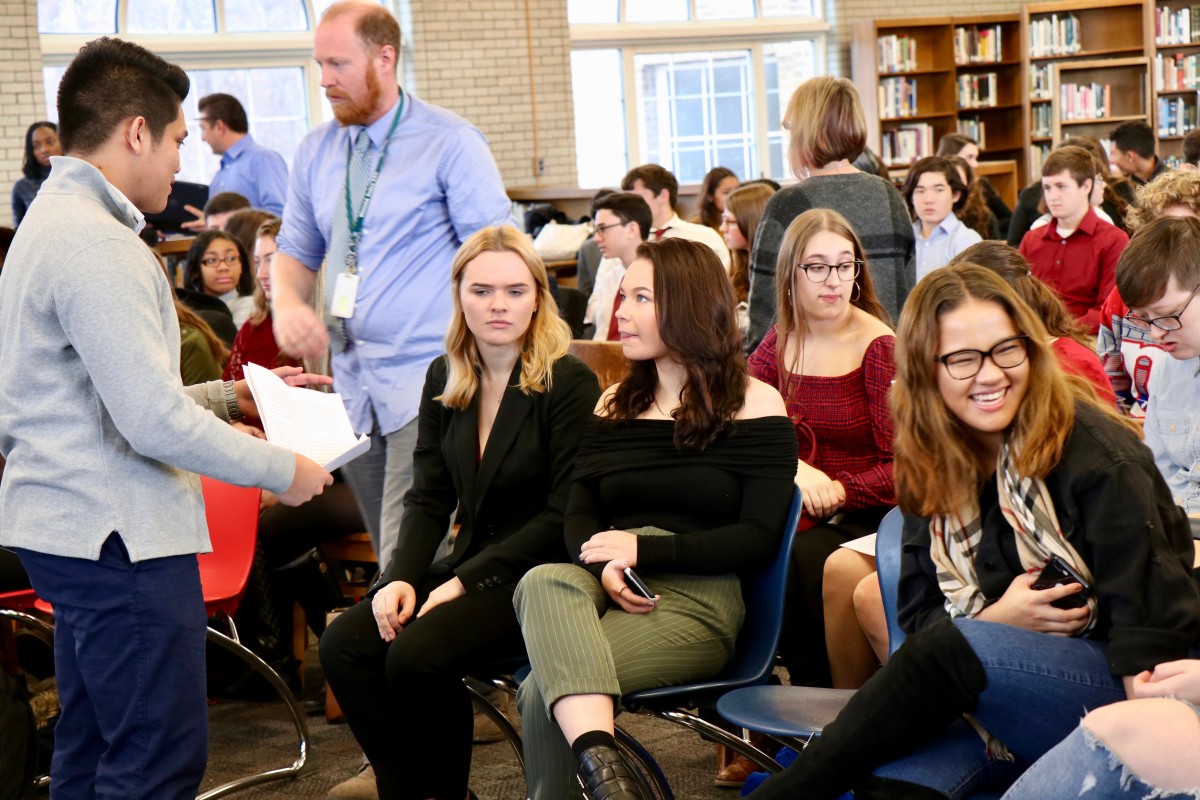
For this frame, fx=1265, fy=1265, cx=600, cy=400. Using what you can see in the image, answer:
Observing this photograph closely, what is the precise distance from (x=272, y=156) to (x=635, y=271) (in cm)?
567

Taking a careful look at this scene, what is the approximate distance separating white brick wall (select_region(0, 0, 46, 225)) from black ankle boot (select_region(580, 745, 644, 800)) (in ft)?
27.5

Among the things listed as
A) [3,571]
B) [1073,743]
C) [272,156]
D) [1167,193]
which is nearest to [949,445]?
[1073,743]

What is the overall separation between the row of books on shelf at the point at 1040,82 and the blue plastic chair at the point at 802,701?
10627mm

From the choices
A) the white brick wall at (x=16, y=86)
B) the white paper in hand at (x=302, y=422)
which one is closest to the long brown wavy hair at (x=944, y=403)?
the white paper in hand at (x=302, y=422)

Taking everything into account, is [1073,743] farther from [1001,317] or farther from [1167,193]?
[1167,193]

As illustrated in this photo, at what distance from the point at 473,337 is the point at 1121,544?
1521mm

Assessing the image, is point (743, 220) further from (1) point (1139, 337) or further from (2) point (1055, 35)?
(2) point (1055, 35)

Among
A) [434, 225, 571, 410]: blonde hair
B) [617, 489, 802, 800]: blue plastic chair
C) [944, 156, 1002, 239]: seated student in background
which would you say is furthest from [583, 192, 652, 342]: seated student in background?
[617, 489, 802, 800]: blue plastic chair

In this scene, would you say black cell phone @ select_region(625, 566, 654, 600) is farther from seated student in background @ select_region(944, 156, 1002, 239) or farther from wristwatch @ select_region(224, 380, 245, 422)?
seated student in background @ select_region(944, 156, 1002, 239)

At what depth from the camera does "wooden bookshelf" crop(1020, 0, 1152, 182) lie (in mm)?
11383

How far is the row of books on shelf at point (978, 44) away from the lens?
11875mm

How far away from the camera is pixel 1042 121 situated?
11828 mm

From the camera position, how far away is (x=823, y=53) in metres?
12.0

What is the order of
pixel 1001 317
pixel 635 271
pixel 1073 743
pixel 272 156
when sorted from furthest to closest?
1. pixel 272 156
2. pixel 635 271
3. pixel 1001 317
4. pixel 1073 743
